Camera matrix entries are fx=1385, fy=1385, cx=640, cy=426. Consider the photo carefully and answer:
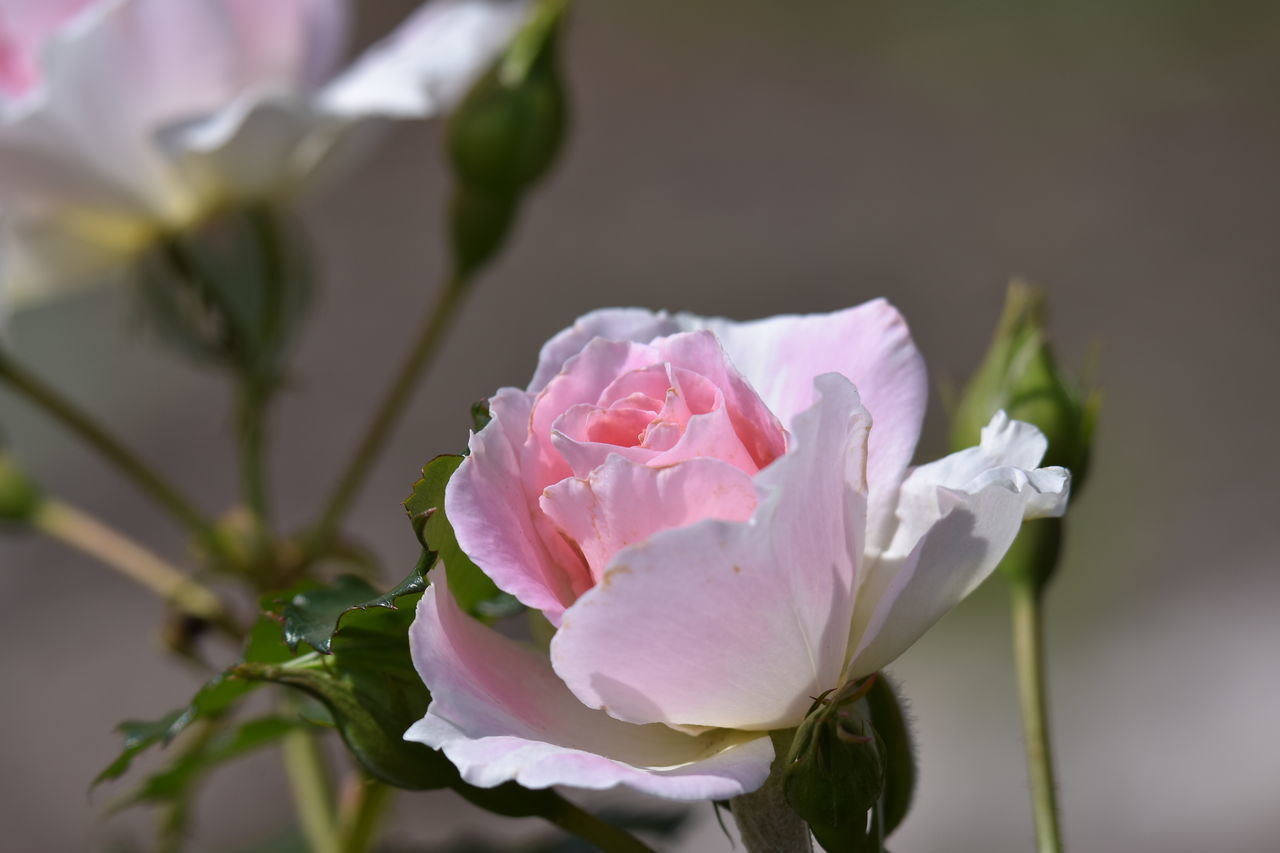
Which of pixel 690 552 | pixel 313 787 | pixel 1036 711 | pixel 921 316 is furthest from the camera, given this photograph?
pixel 921 316

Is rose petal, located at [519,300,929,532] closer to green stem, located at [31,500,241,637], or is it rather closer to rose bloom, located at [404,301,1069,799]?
rose bloom, located at [404,301,1069,799]

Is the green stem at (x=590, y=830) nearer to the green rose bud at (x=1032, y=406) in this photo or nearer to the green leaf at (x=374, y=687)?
the green leaf at (x=374, y=687)

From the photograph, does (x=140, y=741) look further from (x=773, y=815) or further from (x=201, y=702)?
(x=773, y=815)

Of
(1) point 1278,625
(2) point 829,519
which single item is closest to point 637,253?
(1) point 1278,625

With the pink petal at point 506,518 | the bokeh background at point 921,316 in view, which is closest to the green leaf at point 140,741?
the pink petal at point 506,518

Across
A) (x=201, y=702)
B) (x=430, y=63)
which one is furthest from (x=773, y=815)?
(x=430, y=63)

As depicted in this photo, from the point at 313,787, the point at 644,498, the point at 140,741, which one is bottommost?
the point at 313,787
